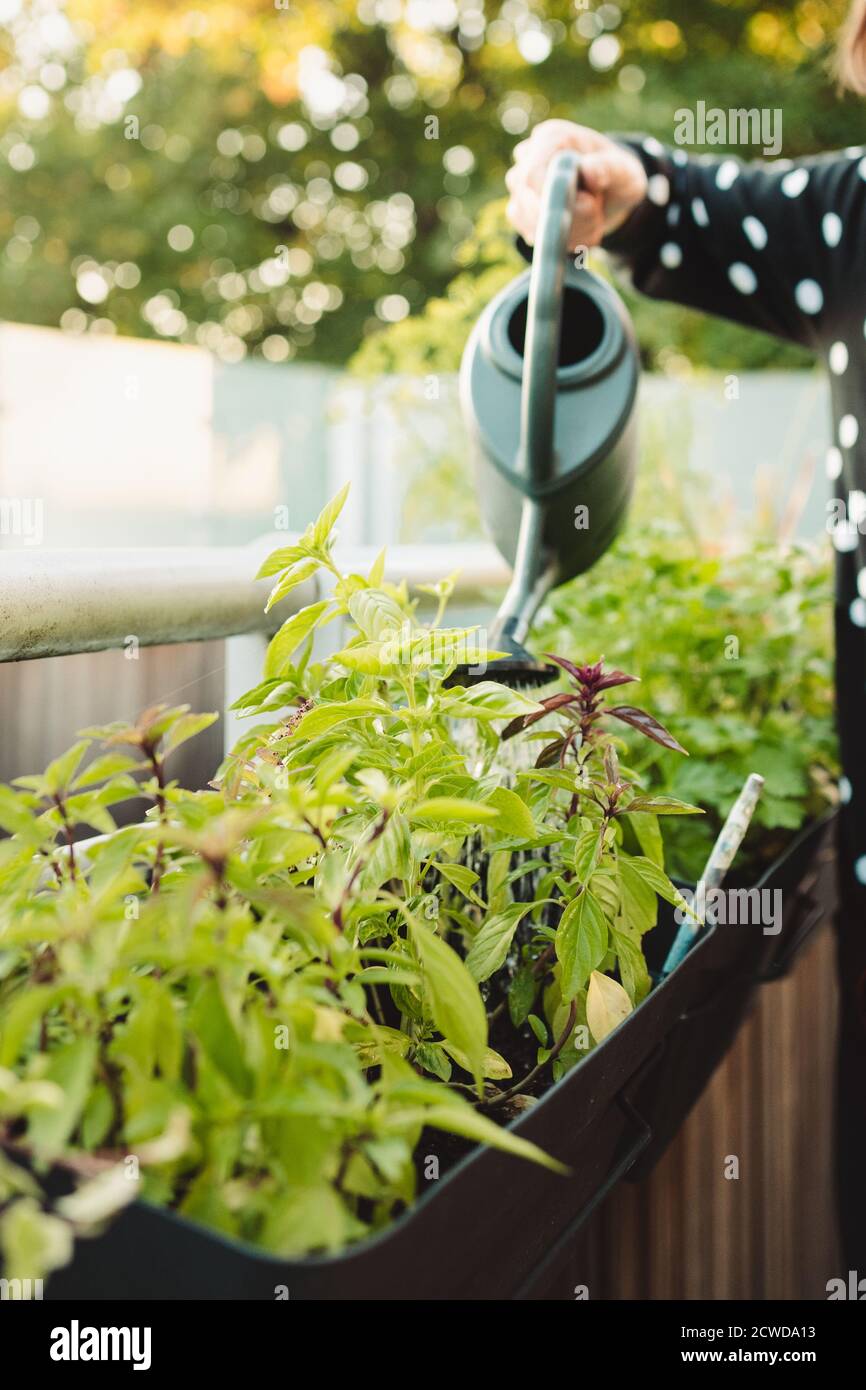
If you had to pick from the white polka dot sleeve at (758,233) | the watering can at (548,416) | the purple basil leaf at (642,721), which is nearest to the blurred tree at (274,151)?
the white polka dot sleeve at (758,233)

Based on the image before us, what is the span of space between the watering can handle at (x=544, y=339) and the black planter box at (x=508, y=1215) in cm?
35

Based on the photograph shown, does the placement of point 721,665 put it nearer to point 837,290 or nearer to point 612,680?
point 837,290

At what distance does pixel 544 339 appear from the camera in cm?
80

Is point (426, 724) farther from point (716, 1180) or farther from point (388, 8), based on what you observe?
point (388, 8)

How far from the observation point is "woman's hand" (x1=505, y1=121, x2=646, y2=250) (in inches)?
40.7

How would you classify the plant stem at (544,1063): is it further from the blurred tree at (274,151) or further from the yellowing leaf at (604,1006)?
the blurred tree at (274,151)

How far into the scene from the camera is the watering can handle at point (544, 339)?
2.64 ft

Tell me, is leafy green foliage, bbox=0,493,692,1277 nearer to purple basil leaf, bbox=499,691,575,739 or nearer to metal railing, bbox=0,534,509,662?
purple basil leaf, bbox=499,691,575,739

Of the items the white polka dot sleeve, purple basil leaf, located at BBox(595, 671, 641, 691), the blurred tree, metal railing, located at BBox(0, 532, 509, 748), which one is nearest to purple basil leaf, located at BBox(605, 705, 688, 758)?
purple basil leaf, located at BBox(595, 671, 641, 691)

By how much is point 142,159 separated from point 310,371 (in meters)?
3.25

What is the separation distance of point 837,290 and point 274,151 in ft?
36.6

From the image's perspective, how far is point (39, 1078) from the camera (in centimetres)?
36

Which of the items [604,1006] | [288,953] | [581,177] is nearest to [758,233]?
[581,177]

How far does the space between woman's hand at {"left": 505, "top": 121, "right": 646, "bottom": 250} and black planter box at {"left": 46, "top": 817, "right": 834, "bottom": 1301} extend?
2.17 feet
